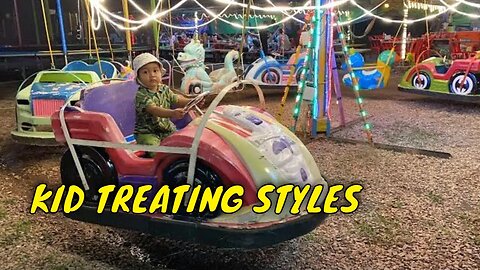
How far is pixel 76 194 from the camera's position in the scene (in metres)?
2.47

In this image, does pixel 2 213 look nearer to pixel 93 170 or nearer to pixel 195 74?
pixel 93 170

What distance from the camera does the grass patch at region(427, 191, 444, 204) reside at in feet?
9.73

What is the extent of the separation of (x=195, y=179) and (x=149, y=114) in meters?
0.70

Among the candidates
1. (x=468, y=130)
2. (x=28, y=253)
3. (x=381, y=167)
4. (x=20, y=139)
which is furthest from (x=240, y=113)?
(x=468, y=130)

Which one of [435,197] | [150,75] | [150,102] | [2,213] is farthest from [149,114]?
[435,197]

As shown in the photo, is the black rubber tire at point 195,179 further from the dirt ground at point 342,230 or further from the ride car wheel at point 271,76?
the ride car wheel at point 271,76

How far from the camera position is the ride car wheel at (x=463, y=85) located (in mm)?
6129

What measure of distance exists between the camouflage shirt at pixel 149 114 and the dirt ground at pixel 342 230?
622mm

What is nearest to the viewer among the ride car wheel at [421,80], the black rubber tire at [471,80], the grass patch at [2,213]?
the grass patch at [2,213]

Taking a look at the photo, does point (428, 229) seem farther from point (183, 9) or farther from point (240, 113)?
point (183, 9)

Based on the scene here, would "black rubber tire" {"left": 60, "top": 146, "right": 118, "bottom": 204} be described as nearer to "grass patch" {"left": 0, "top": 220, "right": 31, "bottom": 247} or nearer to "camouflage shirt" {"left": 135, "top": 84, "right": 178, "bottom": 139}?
"camouflage shirt" {"left": 135, "top": 84, "right": 178, "bottom": 139}

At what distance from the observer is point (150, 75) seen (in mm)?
2600

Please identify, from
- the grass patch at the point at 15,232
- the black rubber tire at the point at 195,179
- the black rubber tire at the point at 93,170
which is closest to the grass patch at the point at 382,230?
the black rubber tire at the point at 195,179

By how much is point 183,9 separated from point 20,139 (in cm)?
1103
